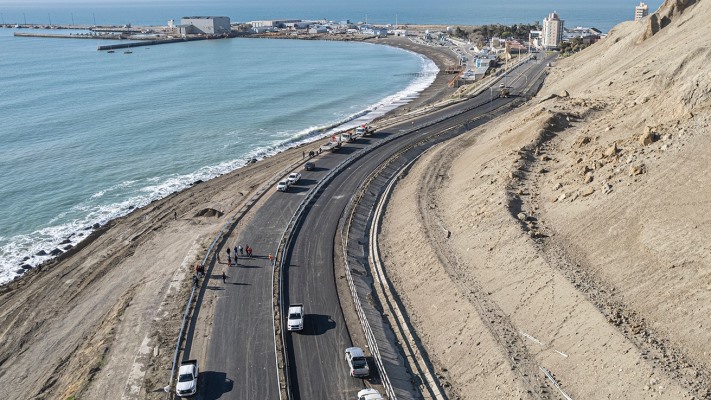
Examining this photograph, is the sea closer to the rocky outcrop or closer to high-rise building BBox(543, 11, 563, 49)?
high-rise building BBox(543, 11, 563, 49)

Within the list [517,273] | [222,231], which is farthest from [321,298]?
[222,231]

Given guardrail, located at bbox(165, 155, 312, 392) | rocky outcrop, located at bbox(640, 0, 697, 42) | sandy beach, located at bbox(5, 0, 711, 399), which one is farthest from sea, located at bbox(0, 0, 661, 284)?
rocky outcrop, located at bbox(640, 0, 697, 42)

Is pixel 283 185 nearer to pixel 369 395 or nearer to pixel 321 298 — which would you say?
Answer: pixel 321 298

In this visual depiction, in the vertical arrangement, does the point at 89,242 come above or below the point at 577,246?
below

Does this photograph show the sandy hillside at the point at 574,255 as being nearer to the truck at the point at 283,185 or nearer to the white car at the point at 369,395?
the white car at the point at 369,395

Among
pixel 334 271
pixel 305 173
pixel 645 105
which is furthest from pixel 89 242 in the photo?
pixel 645 105

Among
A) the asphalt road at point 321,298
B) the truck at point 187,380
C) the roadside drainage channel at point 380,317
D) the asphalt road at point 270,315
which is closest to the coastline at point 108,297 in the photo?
the truck at point 187,380

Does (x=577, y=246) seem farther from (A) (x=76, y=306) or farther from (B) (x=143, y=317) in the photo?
(A) (x=76, y=306)
